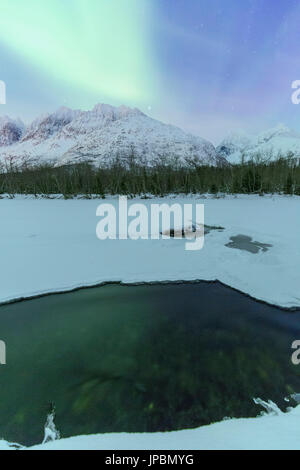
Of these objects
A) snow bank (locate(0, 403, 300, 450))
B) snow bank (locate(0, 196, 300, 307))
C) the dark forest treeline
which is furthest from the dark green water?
the dark forest treeline

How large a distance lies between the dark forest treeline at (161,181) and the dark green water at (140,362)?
95.3ft

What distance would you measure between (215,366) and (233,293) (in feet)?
7.89

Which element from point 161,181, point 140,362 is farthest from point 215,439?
point 161,181

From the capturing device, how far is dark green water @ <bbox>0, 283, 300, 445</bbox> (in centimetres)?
268

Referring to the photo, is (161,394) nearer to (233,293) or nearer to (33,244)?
(233,293)

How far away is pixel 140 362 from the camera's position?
347 cm

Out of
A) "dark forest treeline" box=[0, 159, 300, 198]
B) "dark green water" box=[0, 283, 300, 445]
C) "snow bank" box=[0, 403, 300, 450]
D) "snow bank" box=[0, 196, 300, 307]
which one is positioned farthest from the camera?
"dark forest treeline" box=[0, 159, 300, 198]

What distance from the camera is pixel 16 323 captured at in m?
4.51

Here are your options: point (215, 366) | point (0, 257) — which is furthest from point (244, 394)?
point (0, 257)

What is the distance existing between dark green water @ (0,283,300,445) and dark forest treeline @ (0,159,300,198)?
A: 29046mm

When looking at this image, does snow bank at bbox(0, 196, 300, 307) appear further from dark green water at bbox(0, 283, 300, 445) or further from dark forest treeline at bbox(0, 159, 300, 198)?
dark forest treeline at bbox(0, 159, 300, 198)

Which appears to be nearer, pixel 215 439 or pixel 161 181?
pixel 215 439

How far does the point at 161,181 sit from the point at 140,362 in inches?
1317

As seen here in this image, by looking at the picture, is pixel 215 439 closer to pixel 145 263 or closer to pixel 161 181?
pixel 145 263
